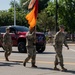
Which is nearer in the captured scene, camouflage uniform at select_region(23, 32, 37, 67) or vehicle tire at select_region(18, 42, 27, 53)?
camouflage uniform at select_region(23, 32, 37, 67)

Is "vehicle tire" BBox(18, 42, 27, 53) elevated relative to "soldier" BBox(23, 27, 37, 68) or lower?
lower

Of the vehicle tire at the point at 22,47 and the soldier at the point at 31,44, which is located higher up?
the soldier at the point at 31,44

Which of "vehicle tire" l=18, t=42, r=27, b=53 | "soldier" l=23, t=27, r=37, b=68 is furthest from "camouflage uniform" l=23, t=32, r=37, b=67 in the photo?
"vehicle tire" l=18, t=42, r=27, b=53

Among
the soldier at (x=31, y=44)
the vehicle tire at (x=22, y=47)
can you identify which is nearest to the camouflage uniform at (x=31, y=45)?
the soldier at (x=31, y=44)

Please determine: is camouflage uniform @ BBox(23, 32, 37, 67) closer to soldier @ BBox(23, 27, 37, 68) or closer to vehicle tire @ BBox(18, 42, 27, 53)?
soldier @ BBox(23, 27, 37, 68)

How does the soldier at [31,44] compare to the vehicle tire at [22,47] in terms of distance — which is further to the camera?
the vehicle tire at [22,47]

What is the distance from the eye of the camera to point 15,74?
1338 centimetres

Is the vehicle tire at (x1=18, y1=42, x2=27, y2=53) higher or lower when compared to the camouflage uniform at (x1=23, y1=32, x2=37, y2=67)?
lower

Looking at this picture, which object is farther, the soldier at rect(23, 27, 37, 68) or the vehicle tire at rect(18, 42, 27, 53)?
the vehicle tire at rect(18, 42, 27, 53)

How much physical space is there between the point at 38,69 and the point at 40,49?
11.3 m

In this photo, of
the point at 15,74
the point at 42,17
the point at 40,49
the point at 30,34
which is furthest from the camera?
the point at 42,17

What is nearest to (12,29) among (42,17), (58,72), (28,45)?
(28,45)

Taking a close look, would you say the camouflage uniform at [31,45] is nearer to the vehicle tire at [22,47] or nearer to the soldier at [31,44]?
the soldier at [31,44]

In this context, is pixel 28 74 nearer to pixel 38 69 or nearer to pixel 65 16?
pixel 38 69
